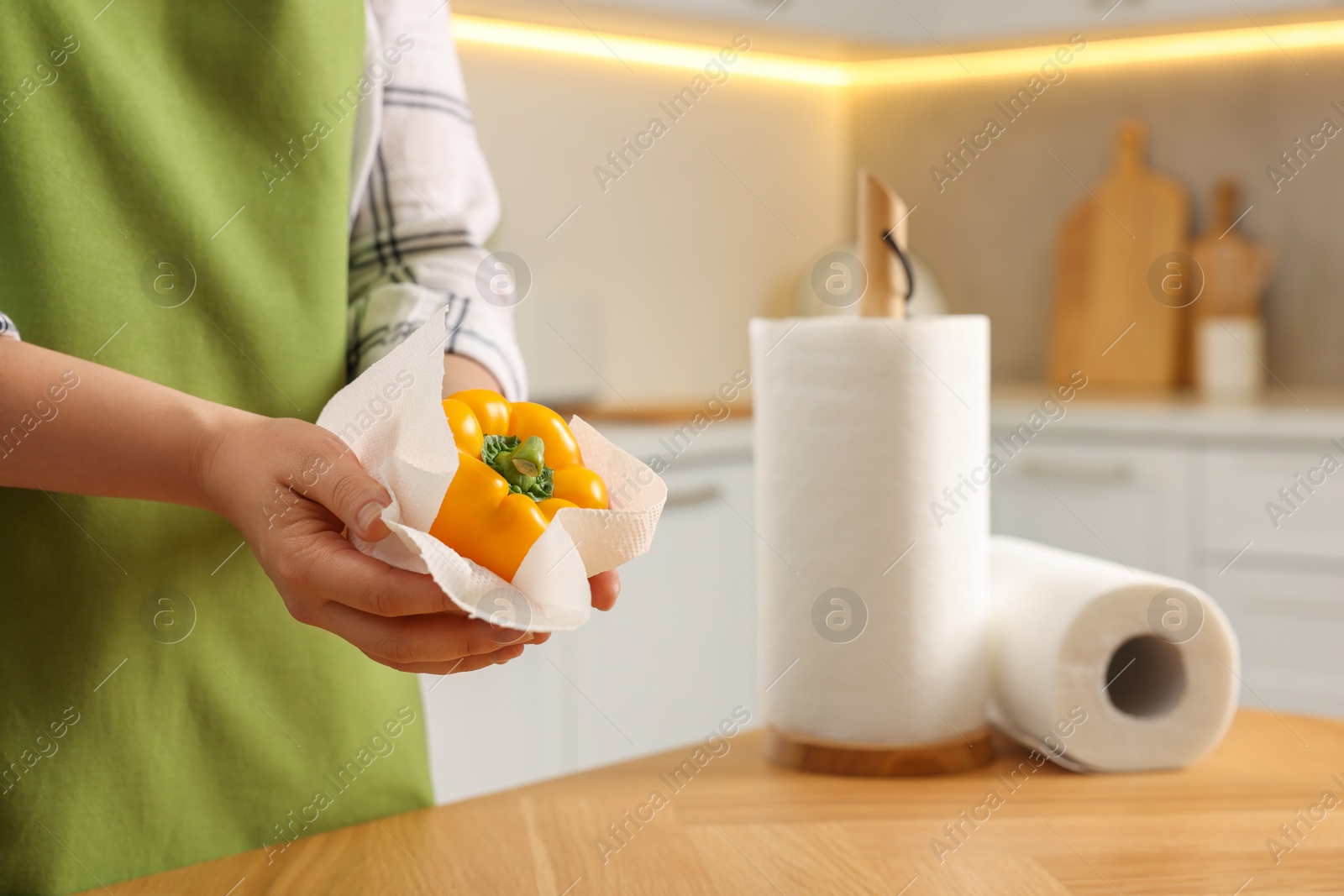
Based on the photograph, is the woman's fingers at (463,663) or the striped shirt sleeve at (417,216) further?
the striped shirt sleeve at (417,216)

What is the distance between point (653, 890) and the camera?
567 mm

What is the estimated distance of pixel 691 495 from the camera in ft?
6.41

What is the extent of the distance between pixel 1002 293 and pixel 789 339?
2.13m

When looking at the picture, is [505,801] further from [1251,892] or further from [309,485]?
[1251,892]

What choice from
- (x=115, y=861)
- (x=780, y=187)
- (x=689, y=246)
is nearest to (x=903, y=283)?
(x=115, y=861)

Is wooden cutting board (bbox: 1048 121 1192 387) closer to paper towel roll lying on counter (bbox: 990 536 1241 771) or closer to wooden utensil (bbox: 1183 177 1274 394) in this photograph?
wooden utensil (bbox: 1183 177 1274 394)

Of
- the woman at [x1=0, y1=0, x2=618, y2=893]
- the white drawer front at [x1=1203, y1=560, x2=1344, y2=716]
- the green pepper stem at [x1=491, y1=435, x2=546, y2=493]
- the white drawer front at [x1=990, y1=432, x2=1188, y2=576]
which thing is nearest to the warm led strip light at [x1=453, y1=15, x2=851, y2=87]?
the white drawer front at [x1=990, y1=432, x2=1188, y2=576]

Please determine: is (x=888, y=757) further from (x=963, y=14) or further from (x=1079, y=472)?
(x=963, y=14)

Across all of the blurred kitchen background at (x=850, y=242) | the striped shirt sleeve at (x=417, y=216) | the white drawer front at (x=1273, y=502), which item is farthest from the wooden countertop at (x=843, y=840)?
the white drawer front at (x=1273, y=502)

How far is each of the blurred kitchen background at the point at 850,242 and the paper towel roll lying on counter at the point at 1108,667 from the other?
105 centimetres

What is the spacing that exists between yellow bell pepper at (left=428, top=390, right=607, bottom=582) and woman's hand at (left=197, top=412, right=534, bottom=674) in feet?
0.12

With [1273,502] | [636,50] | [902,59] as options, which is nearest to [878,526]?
[1273,502]

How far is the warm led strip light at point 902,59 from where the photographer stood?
7.31ft

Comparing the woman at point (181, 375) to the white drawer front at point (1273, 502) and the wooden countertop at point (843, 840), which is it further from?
the white drawer front at point (1273, 502)
